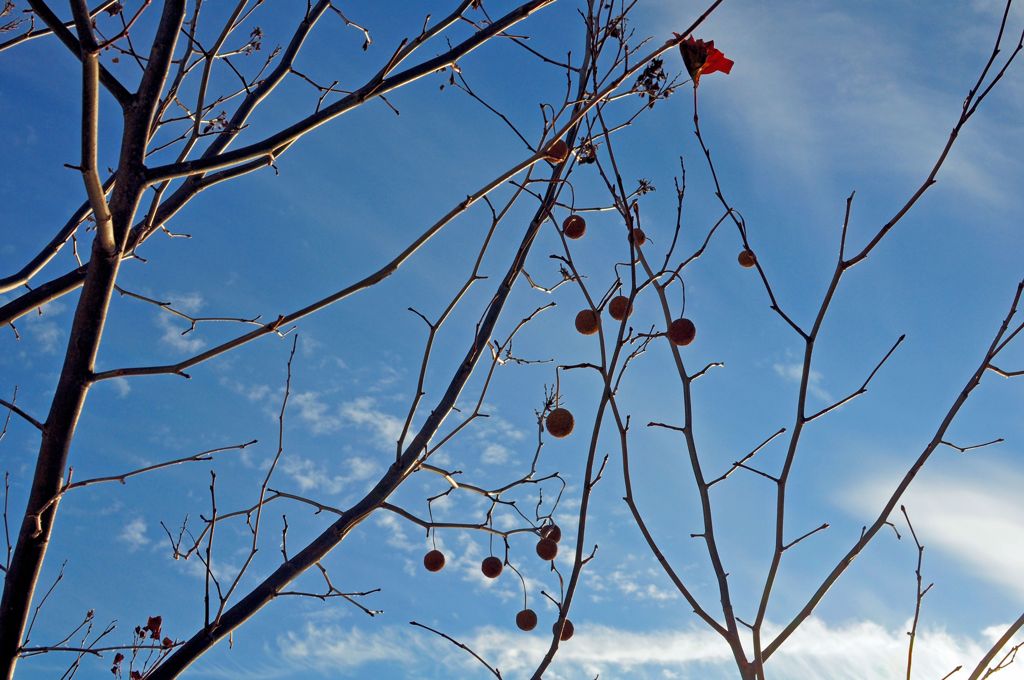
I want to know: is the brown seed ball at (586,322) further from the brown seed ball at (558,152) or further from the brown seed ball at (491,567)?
the brown seed ball at (491,567)

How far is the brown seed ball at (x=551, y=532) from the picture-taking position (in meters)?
2.74

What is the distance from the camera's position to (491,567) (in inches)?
122

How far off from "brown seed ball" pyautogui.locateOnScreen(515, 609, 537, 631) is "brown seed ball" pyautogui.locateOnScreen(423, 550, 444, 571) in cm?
34

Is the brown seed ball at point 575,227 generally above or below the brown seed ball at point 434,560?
above

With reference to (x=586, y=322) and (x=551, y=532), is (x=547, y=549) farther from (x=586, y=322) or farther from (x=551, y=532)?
(x=586, y=322)

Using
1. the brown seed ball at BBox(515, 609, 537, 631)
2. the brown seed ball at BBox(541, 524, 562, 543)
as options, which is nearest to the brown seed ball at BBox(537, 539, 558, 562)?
the brown seed ball at BBox(541, 524, 562, 543)

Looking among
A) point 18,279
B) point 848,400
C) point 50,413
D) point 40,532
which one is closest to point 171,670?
point 40,532

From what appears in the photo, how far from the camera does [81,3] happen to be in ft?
5.66

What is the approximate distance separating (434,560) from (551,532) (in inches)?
20.8

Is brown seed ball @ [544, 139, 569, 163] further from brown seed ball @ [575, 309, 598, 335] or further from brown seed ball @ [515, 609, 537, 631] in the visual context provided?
brown seed ball @ [515, 609, 537, 631]

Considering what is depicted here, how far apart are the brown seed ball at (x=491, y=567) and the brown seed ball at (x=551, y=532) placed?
37cm

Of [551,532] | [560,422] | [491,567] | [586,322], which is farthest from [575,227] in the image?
[491,567]

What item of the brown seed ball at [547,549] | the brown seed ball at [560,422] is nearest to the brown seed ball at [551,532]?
the brown seed ball at [547,549]

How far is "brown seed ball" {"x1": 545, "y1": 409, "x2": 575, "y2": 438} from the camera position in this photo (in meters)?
2.65
